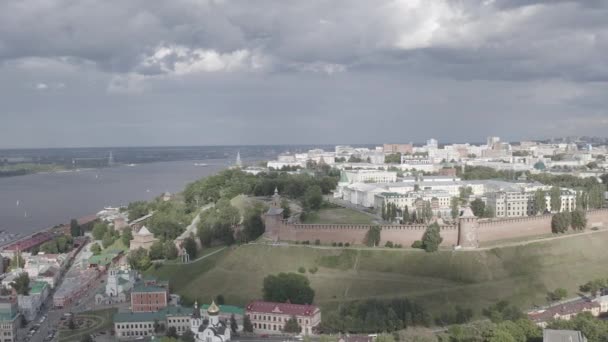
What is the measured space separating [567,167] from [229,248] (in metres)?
63.6

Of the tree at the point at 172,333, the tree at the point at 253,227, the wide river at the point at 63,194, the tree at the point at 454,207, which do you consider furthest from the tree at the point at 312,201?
the wide river at the point at 63,194

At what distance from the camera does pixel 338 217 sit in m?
53.0

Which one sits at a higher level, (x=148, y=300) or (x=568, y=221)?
(x=568, y=221)

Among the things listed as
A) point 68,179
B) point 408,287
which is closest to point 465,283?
point 408,287

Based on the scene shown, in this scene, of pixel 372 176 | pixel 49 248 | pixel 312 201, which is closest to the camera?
pixel 49 248

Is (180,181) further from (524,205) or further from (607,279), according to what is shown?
(607,279)

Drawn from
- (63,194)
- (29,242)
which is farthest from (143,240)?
(63,194)

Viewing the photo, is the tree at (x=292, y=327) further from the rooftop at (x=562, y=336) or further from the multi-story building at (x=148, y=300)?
the rooftop at (x=562, y=336)

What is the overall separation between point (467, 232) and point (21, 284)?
96.6ft

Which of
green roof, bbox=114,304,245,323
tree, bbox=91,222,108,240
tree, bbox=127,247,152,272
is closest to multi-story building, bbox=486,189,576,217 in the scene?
green roof, bbox=114,304,245,323

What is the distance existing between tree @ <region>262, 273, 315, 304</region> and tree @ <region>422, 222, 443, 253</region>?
861 centimetres

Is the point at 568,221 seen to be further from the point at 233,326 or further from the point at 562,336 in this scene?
the point at 233,326

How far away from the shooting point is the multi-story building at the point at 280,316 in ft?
114

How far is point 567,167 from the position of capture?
306ft
